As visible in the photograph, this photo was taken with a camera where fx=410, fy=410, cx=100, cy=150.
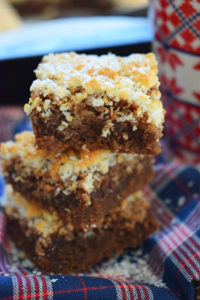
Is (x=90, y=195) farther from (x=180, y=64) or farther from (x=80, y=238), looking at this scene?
(x=180, y=64)

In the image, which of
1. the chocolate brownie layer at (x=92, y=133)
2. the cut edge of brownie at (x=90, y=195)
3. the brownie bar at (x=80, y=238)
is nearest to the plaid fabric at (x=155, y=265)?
the brownie bar at (x=80, y=238)

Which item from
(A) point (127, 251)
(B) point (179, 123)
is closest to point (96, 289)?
(A) point (127, 251)

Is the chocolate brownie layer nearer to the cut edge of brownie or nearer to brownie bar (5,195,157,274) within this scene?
the cut edge of brownie

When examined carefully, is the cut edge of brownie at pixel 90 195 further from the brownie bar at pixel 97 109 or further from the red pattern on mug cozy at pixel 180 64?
the red pattern on mug cozy at pixel 180 64

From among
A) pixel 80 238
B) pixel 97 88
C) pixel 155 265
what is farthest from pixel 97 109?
pixel 155 265

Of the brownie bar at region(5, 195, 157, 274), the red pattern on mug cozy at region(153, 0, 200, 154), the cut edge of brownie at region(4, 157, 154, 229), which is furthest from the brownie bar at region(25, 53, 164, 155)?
the red pattern on mug cozy at region(153, 0, 200, 154)

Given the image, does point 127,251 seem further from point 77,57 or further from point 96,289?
point 77,57
